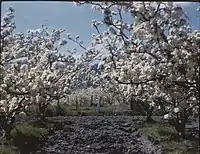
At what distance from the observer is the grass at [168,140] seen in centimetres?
645

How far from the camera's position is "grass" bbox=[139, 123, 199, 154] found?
6.45 meters

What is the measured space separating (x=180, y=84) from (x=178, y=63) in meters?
0.22

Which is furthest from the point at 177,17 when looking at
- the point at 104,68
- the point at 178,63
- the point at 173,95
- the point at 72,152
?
the point at 72,152

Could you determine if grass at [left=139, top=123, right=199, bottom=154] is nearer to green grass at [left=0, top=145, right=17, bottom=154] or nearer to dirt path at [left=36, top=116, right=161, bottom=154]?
dirt path at [left=36, top=116, right=161, bottom=154]

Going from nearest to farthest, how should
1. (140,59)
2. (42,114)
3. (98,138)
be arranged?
(140,59)
(98,138)
(42,114)

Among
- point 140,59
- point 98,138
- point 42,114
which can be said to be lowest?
point 98,138

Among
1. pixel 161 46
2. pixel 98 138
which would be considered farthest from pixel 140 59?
pixel 98 138

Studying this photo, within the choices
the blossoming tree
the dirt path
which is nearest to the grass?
the dirt path

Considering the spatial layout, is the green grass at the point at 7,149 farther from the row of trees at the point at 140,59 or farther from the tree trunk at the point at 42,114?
the tree trunk at the point at 42,114

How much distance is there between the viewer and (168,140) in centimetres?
730

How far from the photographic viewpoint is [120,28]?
4.73m

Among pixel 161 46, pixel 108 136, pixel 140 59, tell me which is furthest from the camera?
pixel 108 136

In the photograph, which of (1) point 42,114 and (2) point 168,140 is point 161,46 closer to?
(2) point 168,140

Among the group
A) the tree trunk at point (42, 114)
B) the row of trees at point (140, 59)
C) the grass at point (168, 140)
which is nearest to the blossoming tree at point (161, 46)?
the row of trees at point (140, 59)
